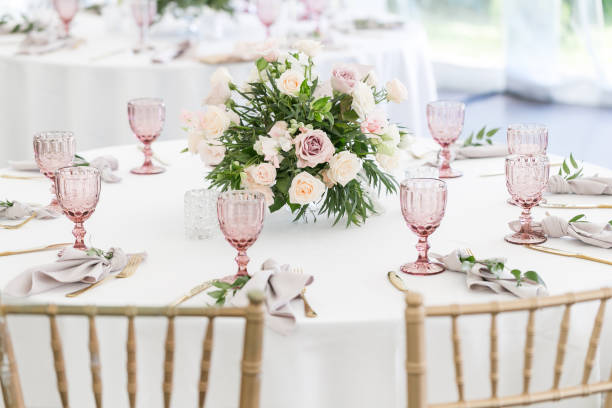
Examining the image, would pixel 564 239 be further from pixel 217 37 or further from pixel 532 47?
pixel 532 47

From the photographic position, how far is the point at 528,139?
245 cm

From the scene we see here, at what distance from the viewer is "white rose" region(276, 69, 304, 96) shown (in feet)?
6.49

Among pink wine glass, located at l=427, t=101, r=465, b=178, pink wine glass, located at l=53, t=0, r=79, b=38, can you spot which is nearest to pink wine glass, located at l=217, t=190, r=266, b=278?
pink wine glass, located at l=427, t=101, r=465, b=178

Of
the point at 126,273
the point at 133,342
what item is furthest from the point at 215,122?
the point at 133,342

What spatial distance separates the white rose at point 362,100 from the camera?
200cm

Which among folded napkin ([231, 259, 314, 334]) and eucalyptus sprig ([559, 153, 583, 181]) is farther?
eucalyptus sprig ([559, 153, 583, 181])

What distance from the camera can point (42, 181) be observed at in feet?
8.53

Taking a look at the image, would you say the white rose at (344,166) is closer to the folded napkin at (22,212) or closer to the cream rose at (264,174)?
Result: the cream rose at (264,174)

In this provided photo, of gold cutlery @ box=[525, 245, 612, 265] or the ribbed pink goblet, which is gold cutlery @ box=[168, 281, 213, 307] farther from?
the ribbed pink goblet

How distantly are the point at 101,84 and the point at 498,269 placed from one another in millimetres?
2682

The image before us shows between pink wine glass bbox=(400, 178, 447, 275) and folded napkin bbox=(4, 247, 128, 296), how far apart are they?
60cm

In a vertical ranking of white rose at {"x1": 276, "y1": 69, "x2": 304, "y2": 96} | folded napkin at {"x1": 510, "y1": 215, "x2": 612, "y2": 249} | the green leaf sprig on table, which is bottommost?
→ the green leaf sprig on table

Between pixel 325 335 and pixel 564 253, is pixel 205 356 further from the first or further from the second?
pixel 564 253

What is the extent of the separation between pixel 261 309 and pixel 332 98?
2.91 ft
